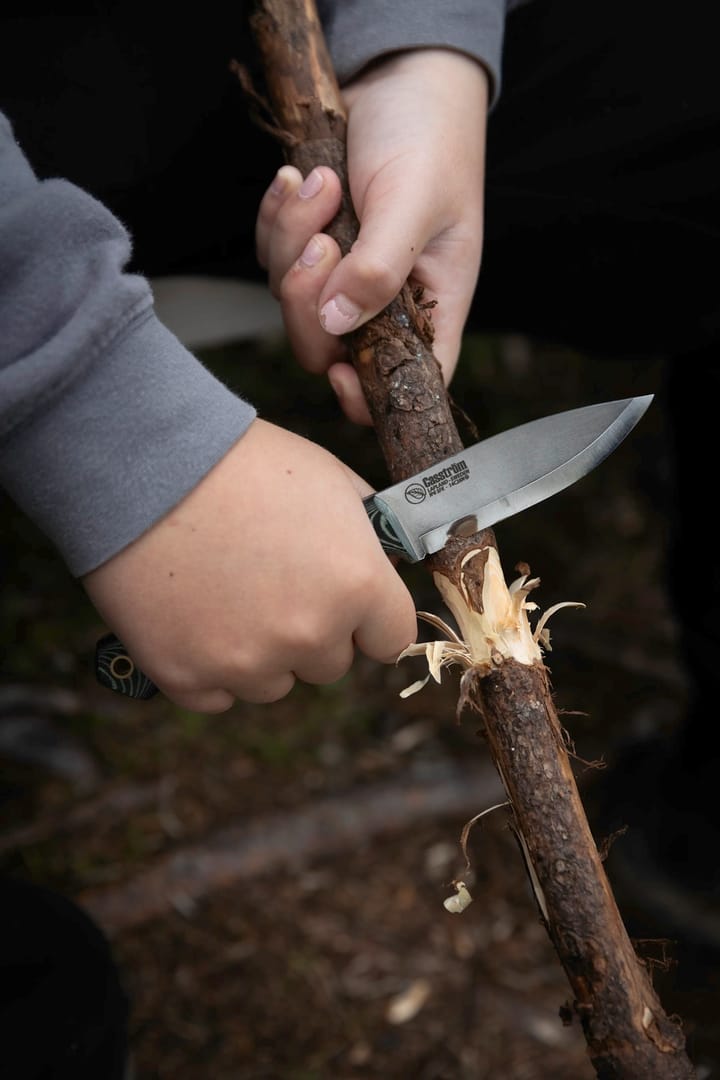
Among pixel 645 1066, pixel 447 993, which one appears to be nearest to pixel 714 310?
pixel 645 1066

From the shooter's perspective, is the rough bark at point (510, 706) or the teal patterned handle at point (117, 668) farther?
the teal patterned handle at point (117, 668)

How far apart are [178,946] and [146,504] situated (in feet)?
3.73

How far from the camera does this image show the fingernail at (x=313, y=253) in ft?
4.24

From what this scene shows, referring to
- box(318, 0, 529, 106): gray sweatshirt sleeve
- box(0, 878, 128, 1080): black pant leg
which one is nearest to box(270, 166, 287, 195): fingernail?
box(318, 0, 529, 106): gray sweatshirt sleeve

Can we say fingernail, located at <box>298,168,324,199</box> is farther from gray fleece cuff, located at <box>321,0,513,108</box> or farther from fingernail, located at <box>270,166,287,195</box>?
gray fleece cuff, located at <box>321,0,513,108</box>

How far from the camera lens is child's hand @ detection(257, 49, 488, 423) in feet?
4.00

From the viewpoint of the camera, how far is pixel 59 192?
105cm

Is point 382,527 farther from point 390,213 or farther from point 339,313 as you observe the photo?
point 390,213

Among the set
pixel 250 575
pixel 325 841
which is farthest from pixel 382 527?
pixel 325 841

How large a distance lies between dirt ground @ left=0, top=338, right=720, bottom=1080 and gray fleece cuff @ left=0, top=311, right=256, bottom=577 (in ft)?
2.76

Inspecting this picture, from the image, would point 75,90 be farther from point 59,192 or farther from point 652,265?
point 652,265

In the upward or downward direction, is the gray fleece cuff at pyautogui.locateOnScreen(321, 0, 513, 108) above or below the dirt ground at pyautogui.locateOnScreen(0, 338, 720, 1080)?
above

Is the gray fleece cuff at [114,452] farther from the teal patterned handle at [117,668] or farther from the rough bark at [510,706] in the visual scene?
the rough bark at [510,706]

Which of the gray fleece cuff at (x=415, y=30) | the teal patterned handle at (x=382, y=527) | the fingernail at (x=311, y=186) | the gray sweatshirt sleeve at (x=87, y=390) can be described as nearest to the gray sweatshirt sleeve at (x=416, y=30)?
the gray fleece cuff at (x=415, y=30)
